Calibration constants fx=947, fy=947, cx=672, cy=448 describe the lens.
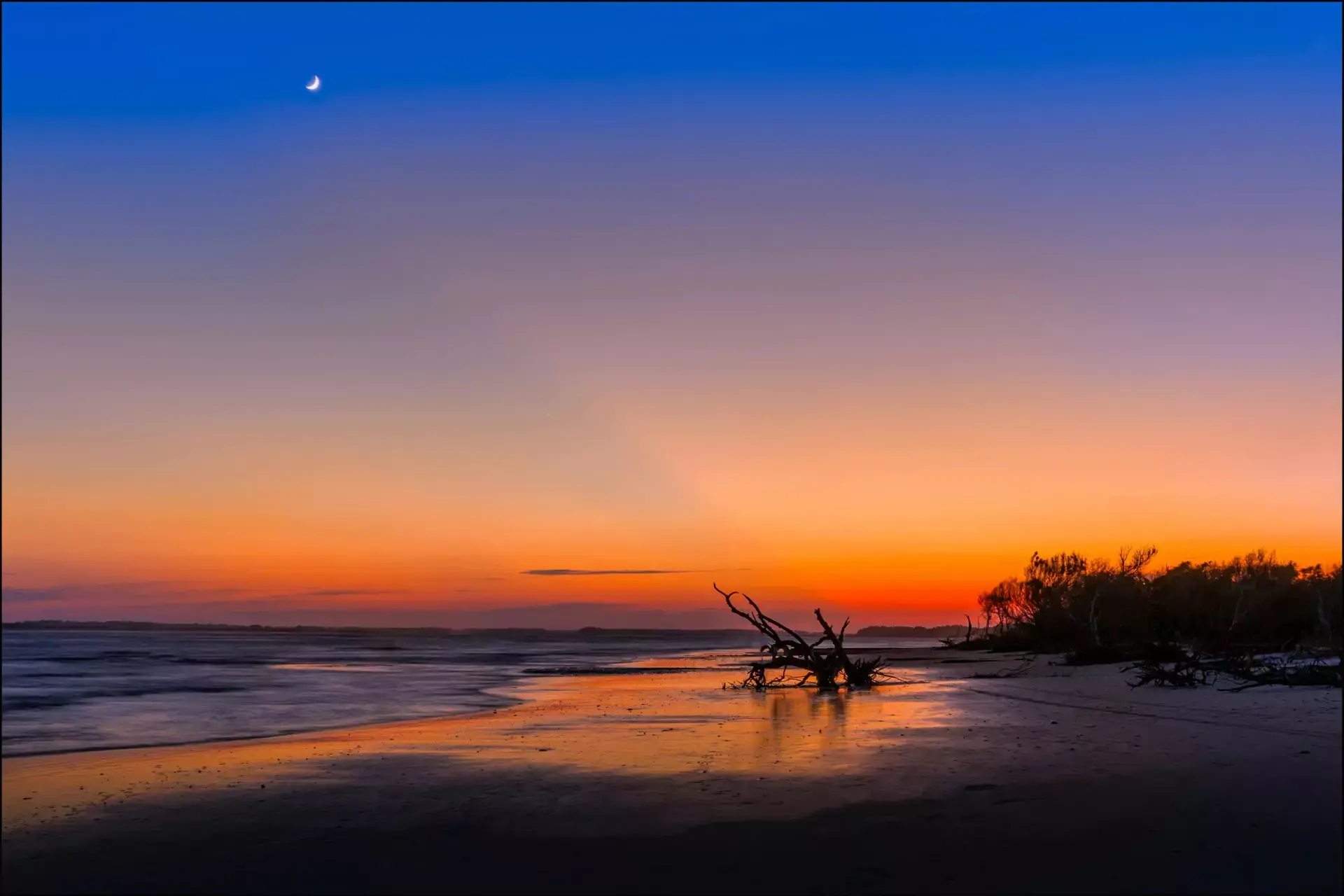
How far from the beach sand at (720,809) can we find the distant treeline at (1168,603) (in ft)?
122

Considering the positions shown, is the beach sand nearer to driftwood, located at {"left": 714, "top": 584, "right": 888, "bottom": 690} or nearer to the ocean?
the ocean

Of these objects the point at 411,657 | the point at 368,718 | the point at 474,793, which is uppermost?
the point at 474,793

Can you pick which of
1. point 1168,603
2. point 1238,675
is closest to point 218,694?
point 1238,675

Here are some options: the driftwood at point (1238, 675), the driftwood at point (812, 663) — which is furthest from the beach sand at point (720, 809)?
the driftwood at point (812, 663)

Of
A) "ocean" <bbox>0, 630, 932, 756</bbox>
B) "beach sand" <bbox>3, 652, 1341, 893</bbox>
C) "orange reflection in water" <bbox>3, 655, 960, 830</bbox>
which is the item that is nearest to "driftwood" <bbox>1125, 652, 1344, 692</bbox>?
"beach sand" <bbox>3, 652, 1341, 893</bbox>

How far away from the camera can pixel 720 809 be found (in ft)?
39.0

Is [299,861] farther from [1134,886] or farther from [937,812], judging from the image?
[1134,886]

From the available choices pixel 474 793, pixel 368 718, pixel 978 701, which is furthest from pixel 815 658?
pixel 474 793

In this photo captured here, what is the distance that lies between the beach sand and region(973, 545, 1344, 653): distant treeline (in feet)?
122

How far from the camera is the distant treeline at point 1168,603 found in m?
58.6

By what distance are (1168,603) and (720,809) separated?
68698mm

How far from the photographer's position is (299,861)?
396 inches

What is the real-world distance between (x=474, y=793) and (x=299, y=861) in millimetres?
3836

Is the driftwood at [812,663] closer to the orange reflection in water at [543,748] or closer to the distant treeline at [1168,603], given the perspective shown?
the orange reflection in water at [543,748]
